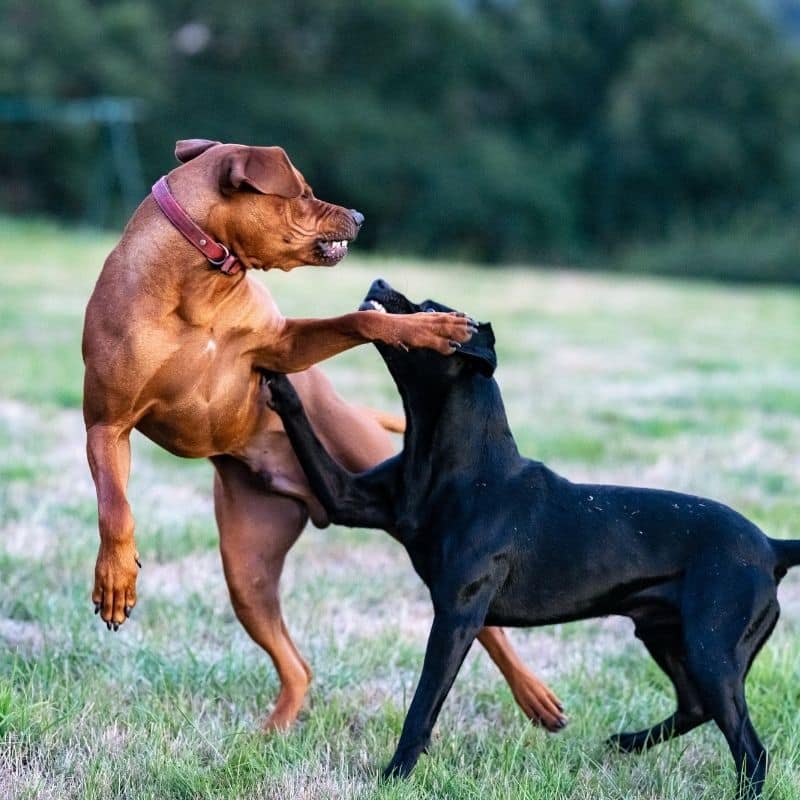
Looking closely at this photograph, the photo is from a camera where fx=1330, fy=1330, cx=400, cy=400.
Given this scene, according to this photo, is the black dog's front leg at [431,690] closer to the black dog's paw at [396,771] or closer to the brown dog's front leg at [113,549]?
the black dog's paw at [396,771]

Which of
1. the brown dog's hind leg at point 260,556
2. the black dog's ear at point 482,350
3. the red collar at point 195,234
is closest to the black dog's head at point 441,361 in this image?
the black dog's ear at point 482,350

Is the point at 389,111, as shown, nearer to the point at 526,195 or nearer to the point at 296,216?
the point at 526,195

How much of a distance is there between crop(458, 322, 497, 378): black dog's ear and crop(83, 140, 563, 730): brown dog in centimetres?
5

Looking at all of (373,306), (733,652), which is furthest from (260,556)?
(733,652)

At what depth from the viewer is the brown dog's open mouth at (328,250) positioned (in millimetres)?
3516

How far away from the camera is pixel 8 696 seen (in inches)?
138

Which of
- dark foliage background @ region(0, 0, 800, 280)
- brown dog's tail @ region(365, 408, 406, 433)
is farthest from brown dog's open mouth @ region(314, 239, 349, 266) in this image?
dark foliage background @ region(0, 0, 800, 280)

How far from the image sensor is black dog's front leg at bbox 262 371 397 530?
3.61 meters

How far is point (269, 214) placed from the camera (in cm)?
343

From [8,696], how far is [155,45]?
111ft

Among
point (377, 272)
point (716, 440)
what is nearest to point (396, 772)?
point (716, 440)

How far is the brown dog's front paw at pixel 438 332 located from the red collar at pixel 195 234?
0.49m

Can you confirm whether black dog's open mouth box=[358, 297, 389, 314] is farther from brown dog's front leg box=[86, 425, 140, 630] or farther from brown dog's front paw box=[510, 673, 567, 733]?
brown dog's front paw box=[510, 673, 567, 733]

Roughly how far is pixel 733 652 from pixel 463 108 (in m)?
39.6
